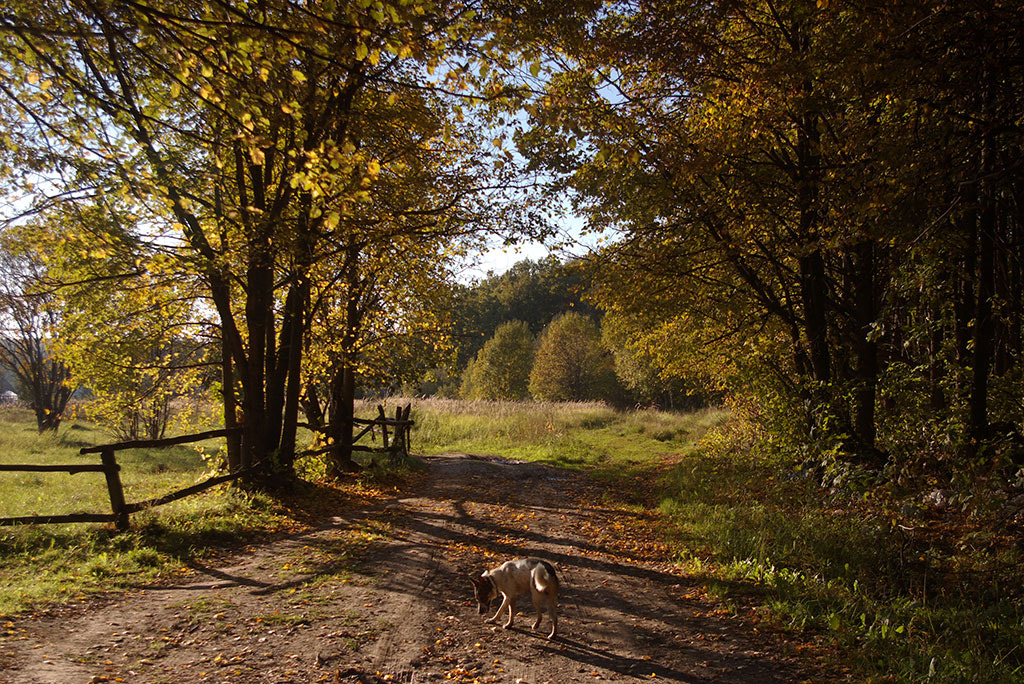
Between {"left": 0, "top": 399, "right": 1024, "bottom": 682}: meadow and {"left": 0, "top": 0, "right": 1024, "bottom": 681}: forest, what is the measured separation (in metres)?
0.18

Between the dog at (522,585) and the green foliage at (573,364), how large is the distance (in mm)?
55996

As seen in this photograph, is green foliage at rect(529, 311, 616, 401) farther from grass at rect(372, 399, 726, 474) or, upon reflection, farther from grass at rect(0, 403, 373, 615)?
grass at rect(0, 403, 373, 615)

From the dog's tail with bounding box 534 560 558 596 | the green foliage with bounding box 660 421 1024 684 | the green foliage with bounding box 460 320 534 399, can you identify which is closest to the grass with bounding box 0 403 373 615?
the dog's tail with bounding box 534 560 558 596

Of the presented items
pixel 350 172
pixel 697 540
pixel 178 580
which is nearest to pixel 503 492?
pixel 697 540

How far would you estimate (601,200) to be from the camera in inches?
427

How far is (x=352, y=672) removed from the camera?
407 cm

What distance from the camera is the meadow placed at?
14.9ft

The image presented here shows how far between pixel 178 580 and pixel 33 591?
1.21 metres

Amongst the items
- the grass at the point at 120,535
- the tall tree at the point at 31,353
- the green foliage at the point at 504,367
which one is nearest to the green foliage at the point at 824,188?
the grass at the point at 120,535

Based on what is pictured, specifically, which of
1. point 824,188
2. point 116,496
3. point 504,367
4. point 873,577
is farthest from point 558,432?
point 504,367

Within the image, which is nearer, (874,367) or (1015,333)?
(1015,333)

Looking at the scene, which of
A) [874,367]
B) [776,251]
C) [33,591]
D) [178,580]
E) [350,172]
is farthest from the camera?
[776,251]

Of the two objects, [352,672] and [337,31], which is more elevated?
[337,31]

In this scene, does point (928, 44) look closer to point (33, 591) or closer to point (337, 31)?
point (337, 31)
